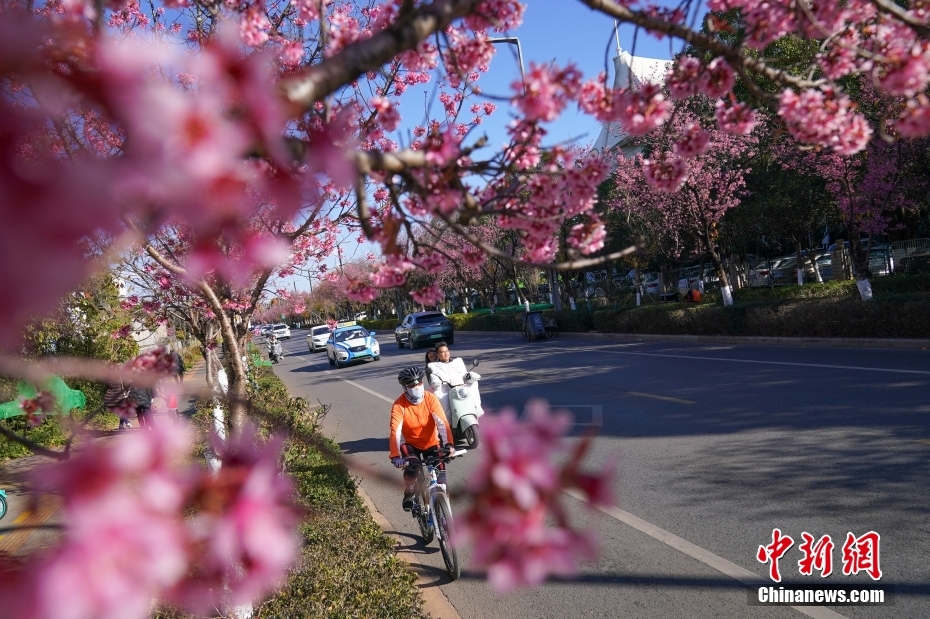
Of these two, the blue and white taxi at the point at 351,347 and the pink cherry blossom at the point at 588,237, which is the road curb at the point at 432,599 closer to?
the pink cherry blossom at the point at 588,237

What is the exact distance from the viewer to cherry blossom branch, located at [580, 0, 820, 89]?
6.73 ft

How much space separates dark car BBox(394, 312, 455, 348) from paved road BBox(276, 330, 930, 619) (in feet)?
52.8

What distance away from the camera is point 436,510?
18.0 feet

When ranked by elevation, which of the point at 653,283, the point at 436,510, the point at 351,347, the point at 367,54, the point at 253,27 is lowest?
the point at 436,510

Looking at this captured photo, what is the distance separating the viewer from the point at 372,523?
6.27 meters

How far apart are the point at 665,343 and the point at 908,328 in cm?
693

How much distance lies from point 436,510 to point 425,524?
2.15ft

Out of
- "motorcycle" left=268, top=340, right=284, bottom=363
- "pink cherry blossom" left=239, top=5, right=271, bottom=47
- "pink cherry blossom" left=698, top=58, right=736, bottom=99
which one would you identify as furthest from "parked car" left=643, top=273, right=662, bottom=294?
"pink cherry blossom" left=239, top=5, right=271, bottom=47

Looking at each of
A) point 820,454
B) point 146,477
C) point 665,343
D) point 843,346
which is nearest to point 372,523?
point 820,454

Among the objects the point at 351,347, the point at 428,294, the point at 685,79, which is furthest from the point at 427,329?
the point at 685,79

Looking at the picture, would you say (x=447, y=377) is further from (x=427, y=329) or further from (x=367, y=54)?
(x=427, y=329)

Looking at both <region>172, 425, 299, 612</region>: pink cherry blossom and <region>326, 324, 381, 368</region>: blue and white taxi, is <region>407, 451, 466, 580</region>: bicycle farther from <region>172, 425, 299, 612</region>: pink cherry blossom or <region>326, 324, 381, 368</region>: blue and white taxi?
<region>326, 324, 381, 368</region>: blue and white taxi

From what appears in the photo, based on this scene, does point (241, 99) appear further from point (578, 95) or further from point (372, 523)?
point (372, 523)

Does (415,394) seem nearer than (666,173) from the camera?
No
